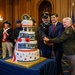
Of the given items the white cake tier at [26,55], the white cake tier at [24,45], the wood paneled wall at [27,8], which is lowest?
the white cake tier at [26,55]

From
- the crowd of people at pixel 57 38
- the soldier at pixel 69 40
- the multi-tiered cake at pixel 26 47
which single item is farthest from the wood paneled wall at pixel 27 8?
the multi-tiered cake at pixel 26 47

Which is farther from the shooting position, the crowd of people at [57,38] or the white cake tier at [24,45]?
the crowd of people at [57,38]

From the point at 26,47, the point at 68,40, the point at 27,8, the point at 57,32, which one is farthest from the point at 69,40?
the point at 27,8

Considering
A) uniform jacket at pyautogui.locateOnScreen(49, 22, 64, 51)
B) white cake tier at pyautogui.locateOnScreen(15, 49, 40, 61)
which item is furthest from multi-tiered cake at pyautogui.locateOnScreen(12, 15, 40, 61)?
uniform jacket at pyautogui.locateOnScreen(49, 22, 64, 51)

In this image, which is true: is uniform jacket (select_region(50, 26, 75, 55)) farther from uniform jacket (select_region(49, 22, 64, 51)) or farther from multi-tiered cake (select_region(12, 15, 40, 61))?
multi-tiered cake (select_region(12, 15, 40, 61))

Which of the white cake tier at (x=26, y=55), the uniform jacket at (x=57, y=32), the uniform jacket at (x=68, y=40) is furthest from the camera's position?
the uniform jacket at (x=57, y=32)

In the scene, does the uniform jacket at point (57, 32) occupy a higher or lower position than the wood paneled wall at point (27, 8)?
lower

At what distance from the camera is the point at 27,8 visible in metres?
8.71

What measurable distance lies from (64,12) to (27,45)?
214 inches

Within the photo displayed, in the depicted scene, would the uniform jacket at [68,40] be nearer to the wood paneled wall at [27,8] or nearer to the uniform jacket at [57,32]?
the uniform jacket at [57,32]

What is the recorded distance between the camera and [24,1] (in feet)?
29.0

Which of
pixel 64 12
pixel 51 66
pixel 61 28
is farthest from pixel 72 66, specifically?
pixel 64 12

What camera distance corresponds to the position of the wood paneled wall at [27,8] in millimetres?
7402

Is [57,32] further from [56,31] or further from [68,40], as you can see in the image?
[68,40]
